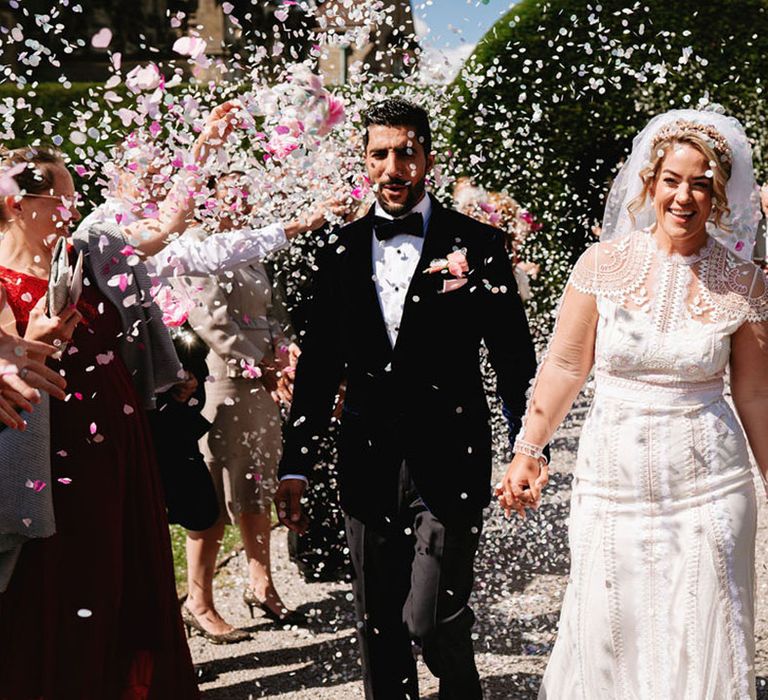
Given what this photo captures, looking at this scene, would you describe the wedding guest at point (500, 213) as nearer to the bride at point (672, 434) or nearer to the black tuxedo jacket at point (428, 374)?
the black tuxedo jacket at point (428, 374)

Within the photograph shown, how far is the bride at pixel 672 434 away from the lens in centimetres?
318

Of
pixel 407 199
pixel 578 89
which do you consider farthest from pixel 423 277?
pixel 578 89

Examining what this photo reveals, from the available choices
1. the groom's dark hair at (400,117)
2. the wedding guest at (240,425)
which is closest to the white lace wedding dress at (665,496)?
the groom's dark hair at (400,117)

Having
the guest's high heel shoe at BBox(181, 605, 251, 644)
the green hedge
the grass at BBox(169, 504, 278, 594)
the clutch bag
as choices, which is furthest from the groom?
the green hedge

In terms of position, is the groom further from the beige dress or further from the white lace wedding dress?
the beige dress

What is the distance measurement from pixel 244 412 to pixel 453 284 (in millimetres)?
1876

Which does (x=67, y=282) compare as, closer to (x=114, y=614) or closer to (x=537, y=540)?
(x=114, y=614)

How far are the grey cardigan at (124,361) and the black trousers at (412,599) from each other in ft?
2.96

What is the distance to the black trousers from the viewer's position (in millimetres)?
3527

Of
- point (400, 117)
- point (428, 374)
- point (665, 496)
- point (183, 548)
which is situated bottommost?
point (183, 548)

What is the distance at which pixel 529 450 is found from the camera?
11.3ft

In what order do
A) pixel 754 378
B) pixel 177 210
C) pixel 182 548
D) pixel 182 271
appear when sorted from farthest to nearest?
1. pixel 182 548
2. pixel 182 271
3. pixel 177 210
4. pixel 754 378

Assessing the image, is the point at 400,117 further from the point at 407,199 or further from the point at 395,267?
the point at 395,267

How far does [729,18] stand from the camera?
11.0 m
